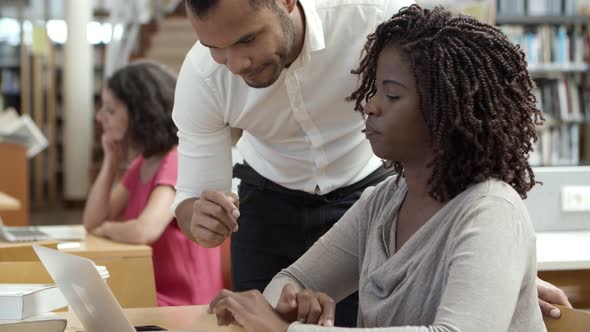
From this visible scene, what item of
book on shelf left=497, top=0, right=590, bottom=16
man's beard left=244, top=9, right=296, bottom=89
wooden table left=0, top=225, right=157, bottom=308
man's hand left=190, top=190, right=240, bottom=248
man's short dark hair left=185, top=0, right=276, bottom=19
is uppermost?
book on shelf left=497, top=0, right=590, bottom=16

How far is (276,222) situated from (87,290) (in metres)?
0.86

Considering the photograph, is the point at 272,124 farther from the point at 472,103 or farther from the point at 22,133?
the point at 22,133

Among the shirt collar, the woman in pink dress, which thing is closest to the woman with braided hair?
the shirt collar

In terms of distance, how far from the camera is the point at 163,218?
8.56 feet

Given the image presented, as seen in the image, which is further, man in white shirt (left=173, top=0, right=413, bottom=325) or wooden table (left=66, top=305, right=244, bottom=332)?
man in white shirt (left=173, top=0, right=413, bottom=325)

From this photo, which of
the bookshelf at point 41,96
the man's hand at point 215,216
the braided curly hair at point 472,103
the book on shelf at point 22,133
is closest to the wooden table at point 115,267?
the man's hand at point 215,216

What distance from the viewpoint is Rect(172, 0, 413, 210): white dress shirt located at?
66.2 inches

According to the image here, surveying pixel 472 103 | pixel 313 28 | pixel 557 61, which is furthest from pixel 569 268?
pixel 557 61

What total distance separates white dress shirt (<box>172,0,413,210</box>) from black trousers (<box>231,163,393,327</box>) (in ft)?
0.11

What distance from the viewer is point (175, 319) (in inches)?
52.9

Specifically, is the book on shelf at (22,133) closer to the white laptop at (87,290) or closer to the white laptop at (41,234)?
the white laptop at (41,234)

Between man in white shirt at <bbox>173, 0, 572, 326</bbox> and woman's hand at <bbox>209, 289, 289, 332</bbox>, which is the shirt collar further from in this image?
woman's hand at <bbox>209, 289, 289, 332</bbox>

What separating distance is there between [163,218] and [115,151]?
528 millimetres

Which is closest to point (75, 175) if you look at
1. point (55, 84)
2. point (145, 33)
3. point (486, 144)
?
point (55, 84)
